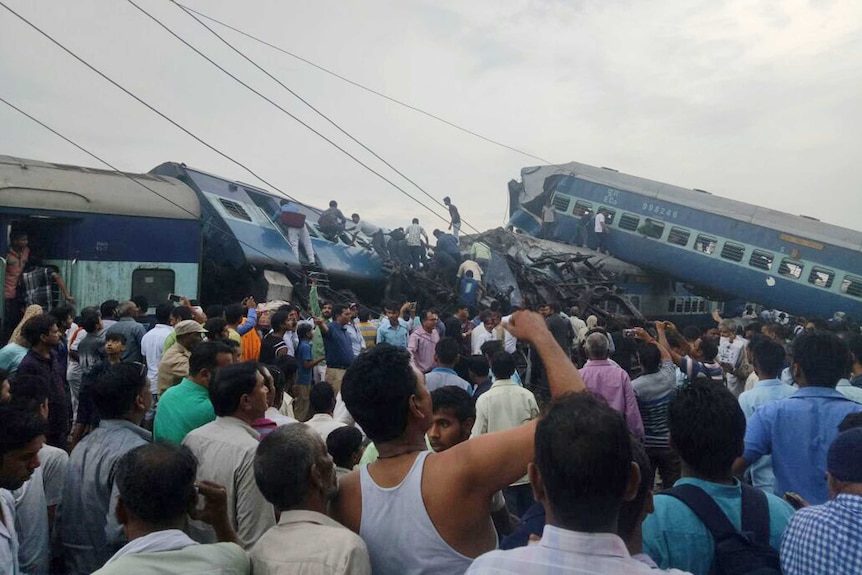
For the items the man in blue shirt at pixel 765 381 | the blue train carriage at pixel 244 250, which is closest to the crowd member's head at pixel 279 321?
the blue train carriage at pixel 244 250

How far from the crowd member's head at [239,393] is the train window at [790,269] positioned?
18505 millimetres

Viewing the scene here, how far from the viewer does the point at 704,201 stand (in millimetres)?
19984

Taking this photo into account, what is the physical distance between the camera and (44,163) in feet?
30.5

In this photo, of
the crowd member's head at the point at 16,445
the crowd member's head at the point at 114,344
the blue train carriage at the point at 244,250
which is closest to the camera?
the crowd member's head at the point at 16,445

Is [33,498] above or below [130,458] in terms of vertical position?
below

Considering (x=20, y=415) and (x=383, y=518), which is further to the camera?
(x=20, y=415)

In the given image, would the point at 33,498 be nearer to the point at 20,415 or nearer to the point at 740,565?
the point at 20,415

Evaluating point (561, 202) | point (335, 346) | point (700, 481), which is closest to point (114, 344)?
point (335, 346)

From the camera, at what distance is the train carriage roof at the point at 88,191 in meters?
8.41

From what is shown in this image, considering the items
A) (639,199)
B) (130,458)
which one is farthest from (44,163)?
(639,199)

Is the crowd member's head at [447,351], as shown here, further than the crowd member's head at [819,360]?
Yes

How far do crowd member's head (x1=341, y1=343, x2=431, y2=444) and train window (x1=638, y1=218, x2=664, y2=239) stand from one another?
19452mm

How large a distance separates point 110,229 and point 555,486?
9.25 metres

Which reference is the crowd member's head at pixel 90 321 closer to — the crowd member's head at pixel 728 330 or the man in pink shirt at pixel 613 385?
the man in pink shirt at pixel 613 385
